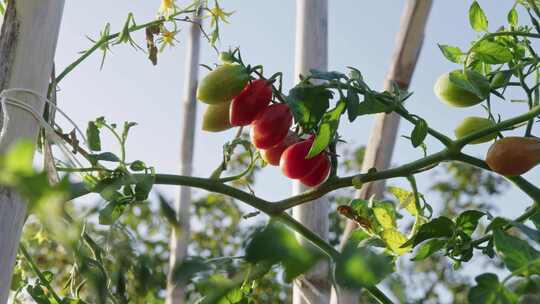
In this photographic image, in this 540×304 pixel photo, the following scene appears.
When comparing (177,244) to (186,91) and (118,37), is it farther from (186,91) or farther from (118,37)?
(186,91)

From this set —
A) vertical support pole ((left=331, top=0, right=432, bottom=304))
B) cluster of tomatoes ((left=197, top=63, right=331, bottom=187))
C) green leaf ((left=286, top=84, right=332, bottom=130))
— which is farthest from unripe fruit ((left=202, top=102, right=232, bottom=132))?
vertical support pole ((left=331, top=0, right=432, bottom=304))

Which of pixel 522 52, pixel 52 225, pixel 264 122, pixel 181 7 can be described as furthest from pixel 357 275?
pixel 181 7

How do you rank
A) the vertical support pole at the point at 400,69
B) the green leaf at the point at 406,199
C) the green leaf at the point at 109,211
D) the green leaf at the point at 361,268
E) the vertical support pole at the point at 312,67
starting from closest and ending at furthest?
1. the green leaf at the point at 361,268
2. the green leaf at the point at 109,211
3. the green leaf at the point at 406,199
4. the vertical support pole at the point at 312,67
5. the vertical support pole at the point at 400,69

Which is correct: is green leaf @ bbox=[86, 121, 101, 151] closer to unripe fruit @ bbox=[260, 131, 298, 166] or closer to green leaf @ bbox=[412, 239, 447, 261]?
unripe fruit @ bbox=[260, 131, 298, 166]

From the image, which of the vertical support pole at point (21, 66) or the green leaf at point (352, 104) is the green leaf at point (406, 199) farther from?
the vertical support pole at point (21, 66)

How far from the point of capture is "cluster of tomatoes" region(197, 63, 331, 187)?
59 centimetres

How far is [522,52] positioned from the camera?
2.19 ft

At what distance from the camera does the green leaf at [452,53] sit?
698 millimetres

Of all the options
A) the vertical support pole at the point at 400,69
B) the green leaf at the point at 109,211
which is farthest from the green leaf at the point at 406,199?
the vertical support pole at the point at 400,69

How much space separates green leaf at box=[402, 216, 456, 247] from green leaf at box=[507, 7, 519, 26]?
0.75 ft

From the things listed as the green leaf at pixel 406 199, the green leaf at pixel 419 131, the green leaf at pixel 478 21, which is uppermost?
the green leaf at pixel 478 21

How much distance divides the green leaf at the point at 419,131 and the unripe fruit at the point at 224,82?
0.14 m

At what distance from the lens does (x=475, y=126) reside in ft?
2.01

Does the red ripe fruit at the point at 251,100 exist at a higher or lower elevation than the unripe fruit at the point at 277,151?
higher
